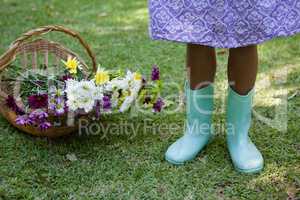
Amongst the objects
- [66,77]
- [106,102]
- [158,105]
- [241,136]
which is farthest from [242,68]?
[66,77]

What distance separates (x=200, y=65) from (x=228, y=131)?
0.24 meters

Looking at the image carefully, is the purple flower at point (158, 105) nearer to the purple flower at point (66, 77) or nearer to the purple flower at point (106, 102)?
the purple flower at point (106, 102)

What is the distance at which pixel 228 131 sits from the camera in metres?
1.62

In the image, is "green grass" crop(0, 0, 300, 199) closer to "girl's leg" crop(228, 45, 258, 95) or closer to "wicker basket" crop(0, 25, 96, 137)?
"wicker basket" crop(0, 25, 96, 137)

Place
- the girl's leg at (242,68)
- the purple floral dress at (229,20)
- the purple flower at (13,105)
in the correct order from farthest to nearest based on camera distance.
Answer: the purple flower at (13,105), the girl's leg at (242,68), the purple floral dress at (229,20)

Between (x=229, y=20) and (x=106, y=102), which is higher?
(x=229, y=20)

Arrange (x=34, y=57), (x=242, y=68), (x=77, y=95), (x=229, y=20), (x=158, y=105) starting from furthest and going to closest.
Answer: (x=34, y=57) → (x=158, y=105) → (x=77, y=95) → (x=242, y=68) → (x=229, y=20)

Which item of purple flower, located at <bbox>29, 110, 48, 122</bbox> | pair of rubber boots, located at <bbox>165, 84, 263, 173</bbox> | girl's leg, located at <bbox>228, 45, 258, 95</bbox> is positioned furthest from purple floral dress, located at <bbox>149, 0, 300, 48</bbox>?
purple flower, located at <bbox>29, 110, 48, 122</bbox>

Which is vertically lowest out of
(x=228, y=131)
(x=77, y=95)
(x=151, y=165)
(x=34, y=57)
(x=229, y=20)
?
(x=151, y=165)

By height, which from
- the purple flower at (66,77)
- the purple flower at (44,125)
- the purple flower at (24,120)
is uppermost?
the purple flower at (66,77)

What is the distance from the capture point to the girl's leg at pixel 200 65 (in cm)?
150

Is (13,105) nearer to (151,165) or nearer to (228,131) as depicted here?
(151,165)

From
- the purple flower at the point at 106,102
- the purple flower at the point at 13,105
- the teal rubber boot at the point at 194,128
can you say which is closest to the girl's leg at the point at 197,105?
the teal rubber boot at the point at 194,128

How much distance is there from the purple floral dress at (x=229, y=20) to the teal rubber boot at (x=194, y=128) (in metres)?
0.30
